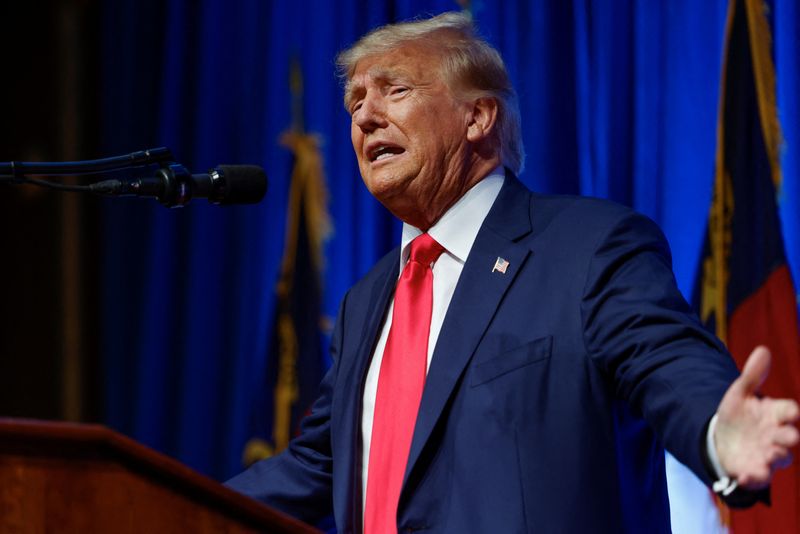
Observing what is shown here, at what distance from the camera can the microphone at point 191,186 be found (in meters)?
1.53

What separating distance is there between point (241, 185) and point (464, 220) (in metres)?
0.45

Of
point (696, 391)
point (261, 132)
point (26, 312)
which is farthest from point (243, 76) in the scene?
point (696, 391)

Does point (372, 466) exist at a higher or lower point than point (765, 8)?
lower

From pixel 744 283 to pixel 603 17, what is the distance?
851 mm

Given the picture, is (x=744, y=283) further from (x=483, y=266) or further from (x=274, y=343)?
(x=274, y=343)

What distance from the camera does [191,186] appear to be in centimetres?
158

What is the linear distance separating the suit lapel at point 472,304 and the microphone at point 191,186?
38 centimetres

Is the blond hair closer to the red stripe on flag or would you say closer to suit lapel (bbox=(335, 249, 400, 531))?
suit lapel (bbox=(335, 249, 400, 531))

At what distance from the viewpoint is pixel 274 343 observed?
349 cm

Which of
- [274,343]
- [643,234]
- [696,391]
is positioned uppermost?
[643,234]

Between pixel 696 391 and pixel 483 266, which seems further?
pixel 483 266

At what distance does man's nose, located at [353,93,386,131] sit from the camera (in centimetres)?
198

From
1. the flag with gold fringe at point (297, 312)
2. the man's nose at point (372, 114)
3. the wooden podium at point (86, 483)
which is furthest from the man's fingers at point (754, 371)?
the flag with gold fringe at point (297, 312)

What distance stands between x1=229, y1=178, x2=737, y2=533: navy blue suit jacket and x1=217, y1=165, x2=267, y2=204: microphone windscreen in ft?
1.24
